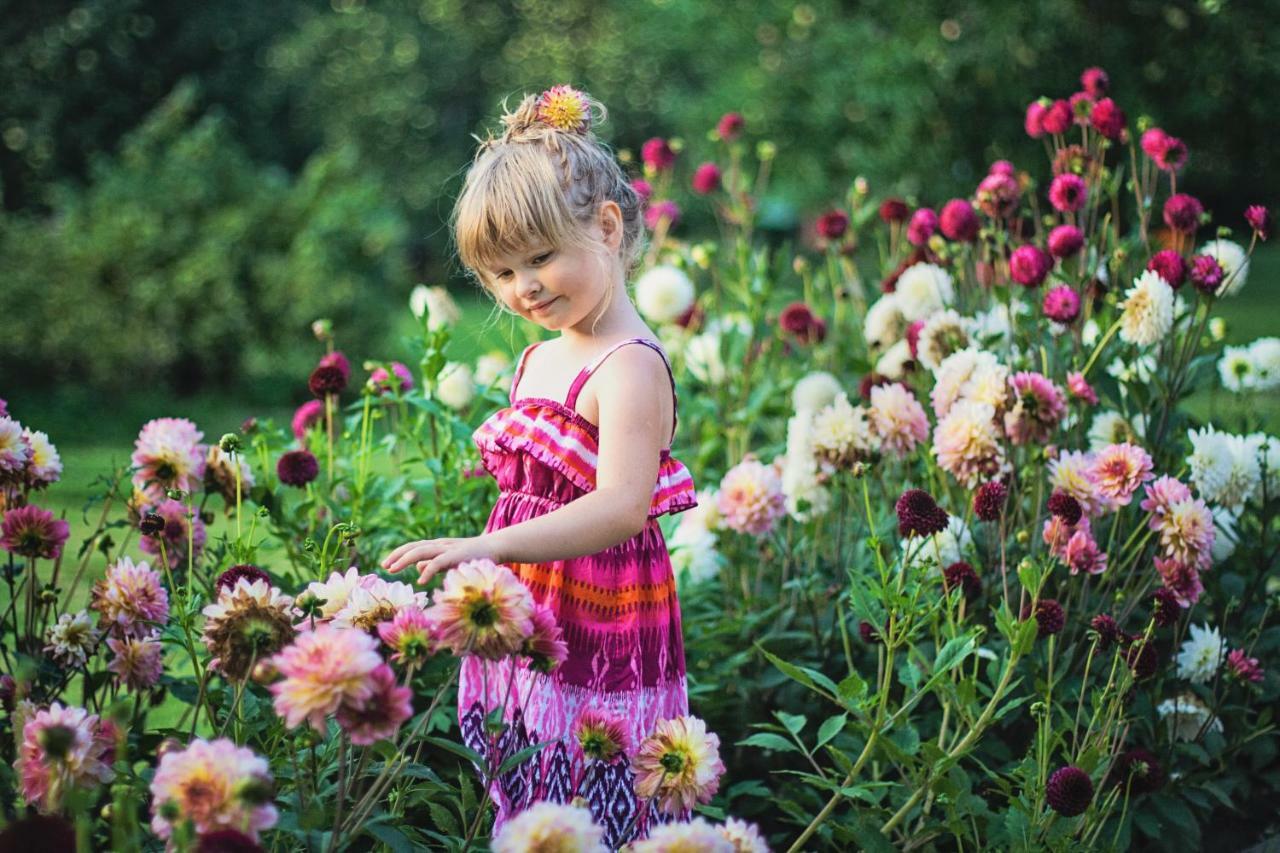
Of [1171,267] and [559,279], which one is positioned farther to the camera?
[1171,267]

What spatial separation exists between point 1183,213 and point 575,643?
5.09 ft

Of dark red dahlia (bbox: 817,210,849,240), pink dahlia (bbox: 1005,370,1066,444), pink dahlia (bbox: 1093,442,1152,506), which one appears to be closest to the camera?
pink dahlia (bbox: 1093,442,1152,506)

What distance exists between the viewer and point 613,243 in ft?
6.33

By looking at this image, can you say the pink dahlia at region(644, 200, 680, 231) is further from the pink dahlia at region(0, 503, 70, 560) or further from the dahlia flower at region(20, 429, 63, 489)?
the pink dahlia at region(0, 503, 70, 560)

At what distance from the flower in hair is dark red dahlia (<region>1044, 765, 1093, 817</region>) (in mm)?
1092

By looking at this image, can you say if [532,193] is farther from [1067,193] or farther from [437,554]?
[1067,193]

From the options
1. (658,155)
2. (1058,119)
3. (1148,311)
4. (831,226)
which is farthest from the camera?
(658,155)

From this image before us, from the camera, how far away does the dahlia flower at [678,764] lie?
153 cm

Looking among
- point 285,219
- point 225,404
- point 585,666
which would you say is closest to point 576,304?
point 585,666

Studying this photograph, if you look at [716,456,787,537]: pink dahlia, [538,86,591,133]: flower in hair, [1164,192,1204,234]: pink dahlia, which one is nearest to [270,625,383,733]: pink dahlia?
[538,86,591,133]: flower in hair

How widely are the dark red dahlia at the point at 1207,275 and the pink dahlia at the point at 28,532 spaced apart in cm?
190

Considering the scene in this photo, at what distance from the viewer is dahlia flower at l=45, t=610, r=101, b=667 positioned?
1821 millimetres

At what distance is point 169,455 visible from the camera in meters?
2.08

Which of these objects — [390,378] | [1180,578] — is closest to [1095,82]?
[1180,578]
